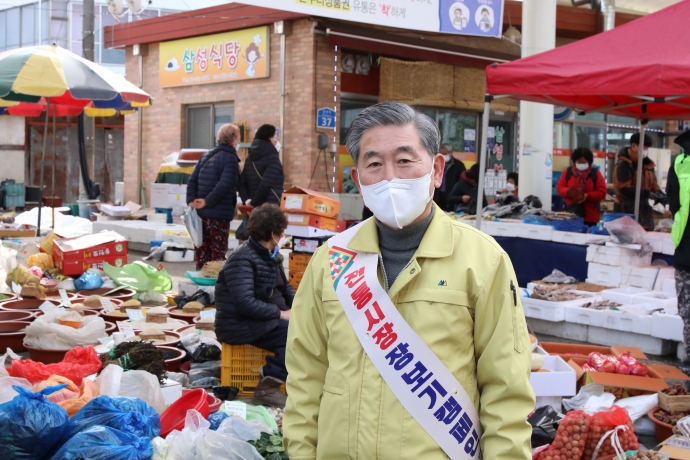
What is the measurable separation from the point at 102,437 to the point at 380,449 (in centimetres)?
206

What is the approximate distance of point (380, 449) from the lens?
2.03m

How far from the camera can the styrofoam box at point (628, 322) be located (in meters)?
7.17

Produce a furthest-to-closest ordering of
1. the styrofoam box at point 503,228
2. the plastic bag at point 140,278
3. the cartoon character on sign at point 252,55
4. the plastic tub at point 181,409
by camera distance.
Result: the cartoon character on sign at point 252,55 < the styrofoam box at point 503,228 < the plastic bag at point 140,278 < the plastic tub at point 181,409

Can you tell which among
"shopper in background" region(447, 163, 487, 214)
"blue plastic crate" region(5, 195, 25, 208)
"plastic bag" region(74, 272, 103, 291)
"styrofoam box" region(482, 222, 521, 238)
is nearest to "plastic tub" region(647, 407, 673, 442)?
"styrofoam box" region(482, 222, 521, 238)

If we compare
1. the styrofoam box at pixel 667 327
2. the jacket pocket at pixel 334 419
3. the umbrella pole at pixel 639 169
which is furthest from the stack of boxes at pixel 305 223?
the jacket pocket at pixel 334 419

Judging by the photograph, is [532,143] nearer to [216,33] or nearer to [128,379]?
[216,33]

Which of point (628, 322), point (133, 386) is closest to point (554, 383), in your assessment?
point (628, 322)

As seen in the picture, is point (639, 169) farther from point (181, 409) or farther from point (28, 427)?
point (28, 427)

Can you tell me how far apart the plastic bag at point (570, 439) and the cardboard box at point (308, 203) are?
502 centimetres

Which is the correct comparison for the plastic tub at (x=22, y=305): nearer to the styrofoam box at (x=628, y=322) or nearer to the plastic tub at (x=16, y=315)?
the plastic tub at (x=16, y=315)

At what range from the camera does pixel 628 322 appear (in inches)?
288

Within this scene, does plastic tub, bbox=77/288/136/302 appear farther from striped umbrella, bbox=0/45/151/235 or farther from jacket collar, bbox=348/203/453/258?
jacket collar, bbox=348/203/453/258

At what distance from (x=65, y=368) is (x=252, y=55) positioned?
11.3 m

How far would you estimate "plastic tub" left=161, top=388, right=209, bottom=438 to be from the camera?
14.0 ft
